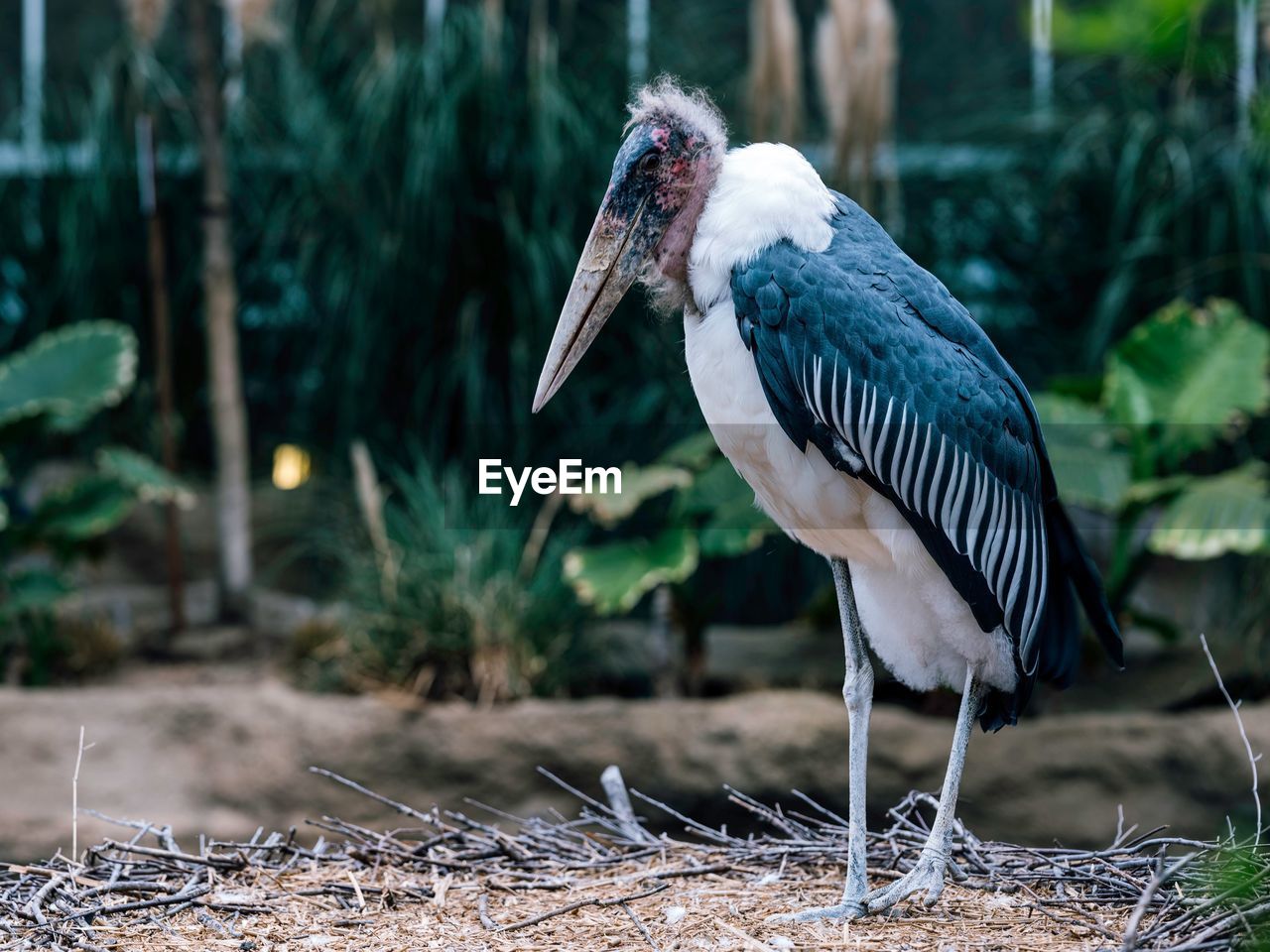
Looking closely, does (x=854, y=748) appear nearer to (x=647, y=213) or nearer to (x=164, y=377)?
(x=647, y=213)

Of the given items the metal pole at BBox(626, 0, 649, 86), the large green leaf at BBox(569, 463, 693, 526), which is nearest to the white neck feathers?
the large green leaf at BBox(569, 463, 693, 526)

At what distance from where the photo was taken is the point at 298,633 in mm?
7172

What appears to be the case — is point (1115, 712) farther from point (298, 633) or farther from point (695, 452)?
point (298, 633)

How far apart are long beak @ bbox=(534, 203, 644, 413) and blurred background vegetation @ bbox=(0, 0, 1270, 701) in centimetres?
308

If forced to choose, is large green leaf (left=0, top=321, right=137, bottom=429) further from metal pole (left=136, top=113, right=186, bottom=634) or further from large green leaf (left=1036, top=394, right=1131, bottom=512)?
large green leaf (left=1036, top=394, right=1131, bottom=512)

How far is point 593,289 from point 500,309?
4.86 meters

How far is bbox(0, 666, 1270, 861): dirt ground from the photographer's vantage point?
595 centimetres

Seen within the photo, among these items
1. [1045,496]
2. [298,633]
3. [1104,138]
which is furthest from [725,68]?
[1045,496]

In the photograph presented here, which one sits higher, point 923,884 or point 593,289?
point 593,289

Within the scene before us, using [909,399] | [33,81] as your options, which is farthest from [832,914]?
[33,81]

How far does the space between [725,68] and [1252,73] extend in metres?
2.73

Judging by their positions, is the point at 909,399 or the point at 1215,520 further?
the point at 1215,520

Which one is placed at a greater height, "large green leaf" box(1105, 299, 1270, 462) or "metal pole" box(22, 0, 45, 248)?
"metal pole" box(22, 0, 45, 248)

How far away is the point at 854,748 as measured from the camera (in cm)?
298
